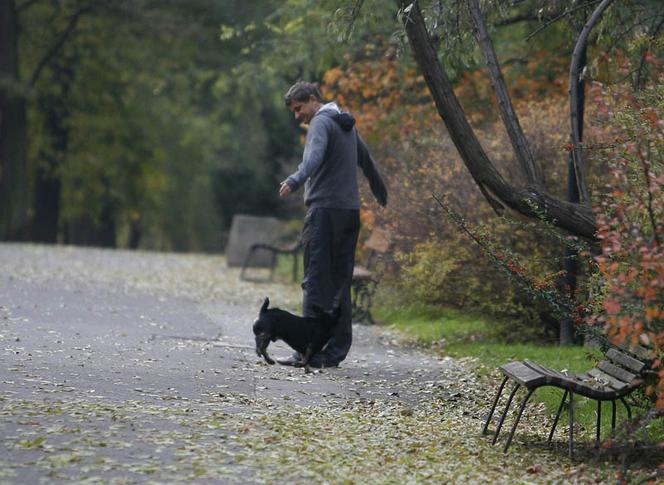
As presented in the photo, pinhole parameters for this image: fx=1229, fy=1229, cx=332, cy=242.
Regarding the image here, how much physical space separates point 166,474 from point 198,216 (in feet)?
168

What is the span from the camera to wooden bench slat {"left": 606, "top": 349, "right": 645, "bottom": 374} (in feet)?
23.6

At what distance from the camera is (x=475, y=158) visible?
29.1 feet

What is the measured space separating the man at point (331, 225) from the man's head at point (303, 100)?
1 centimetres

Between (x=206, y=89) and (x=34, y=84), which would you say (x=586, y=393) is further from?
(x=206, y=89)

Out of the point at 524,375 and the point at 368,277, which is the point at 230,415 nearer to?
the point at 524,375

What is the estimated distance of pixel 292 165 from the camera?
2983 cm

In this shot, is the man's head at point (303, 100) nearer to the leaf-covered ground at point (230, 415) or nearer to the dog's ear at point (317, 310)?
the dog's ear at point (317, 310)

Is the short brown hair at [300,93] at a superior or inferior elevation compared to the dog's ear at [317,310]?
superior

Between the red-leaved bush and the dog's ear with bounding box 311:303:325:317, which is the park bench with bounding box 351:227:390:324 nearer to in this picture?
the dog's ear with bounding box 311:303:325:317

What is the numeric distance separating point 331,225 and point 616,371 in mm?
3490

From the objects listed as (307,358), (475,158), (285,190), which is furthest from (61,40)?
(475,158)

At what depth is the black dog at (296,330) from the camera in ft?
32.6

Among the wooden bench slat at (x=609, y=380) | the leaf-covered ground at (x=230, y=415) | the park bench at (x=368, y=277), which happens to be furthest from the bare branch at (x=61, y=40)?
the wooden bench slat at (x=609, y=380)

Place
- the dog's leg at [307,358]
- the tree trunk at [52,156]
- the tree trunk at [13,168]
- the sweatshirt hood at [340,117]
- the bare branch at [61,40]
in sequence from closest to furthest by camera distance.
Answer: the dog's leg at [307,358], the sweatshirt hood at [340,117], the bare branch at [61,40], the tree trunk at [13,168], the tree trunk at [52,156]
